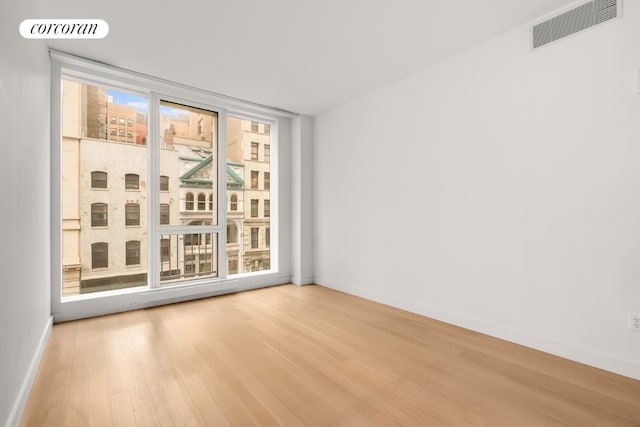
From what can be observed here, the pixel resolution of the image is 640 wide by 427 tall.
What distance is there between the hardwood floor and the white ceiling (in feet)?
9.21

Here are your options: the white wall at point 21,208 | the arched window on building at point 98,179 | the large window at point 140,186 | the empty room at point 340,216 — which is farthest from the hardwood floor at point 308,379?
the arched window on building at point 98,179

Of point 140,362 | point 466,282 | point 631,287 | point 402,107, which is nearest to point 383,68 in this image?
point 402,107

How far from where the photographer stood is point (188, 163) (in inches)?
163

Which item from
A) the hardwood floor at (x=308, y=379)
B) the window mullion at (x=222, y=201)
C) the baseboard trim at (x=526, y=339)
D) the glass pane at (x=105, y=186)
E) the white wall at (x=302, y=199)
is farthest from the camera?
the white wall at (x=302, y=199)

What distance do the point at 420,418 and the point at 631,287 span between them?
182 cm

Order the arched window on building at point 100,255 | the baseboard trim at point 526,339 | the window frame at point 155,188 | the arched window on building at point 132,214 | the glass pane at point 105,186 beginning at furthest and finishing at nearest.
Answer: the arched window on building at point 132,214
the glass pane at point 105,186
the arched window on building at point 100,255
the window frame at point 155,188
the baseboard trim at point 526,339

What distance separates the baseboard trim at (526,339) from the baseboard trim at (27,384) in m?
3.32

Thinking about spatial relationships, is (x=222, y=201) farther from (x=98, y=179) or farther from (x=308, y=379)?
(x=308, y=379)

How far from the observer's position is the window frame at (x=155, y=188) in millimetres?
3037

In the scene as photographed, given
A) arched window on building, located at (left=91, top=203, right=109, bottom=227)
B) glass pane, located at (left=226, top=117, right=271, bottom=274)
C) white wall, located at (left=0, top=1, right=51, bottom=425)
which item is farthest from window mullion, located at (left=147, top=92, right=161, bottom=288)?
white wall, located at (left=0, top=1, right=51, bottom=425)

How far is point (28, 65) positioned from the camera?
2.06m

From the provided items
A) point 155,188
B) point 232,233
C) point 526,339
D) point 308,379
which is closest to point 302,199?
point 232,233

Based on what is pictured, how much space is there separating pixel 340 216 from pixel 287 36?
2539 millimetres

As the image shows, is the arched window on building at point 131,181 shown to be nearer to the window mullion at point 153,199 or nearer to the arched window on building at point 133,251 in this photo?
the window mullion at point 153,199
